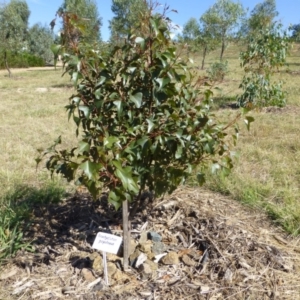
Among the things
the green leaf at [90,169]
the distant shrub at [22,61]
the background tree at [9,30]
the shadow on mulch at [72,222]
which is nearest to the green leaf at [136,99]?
the green leaf at [90,169]

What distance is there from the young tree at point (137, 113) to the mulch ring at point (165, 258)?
0.58m

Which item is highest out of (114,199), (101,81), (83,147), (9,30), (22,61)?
Answer: (9,30)

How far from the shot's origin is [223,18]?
2228cm

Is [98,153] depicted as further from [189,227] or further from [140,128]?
[189,227]

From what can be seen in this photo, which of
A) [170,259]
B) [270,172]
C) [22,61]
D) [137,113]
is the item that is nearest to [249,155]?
[270,172]

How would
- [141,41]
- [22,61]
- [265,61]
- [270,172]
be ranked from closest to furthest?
[141,41] → [270,172] → [265,61] → [22,61]

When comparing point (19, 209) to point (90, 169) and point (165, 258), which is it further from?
point (90, 169)

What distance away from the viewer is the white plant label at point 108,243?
6.07 feet

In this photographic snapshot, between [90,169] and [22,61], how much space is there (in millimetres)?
29408

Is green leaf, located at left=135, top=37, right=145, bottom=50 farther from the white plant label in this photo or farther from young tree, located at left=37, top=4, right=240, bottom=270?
the white plant label

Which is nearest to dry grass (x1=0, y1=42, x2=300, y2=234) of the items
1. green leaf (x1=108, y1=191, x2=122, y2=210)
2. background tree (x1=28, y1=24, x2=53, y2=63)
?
green leaf (x1=108, y1=191, x2=122, y2=210)

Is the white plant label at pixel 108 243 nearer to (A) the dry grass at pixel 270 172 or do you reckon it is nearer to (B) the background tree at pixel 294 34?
(A) the dry grass at pixel 270 172

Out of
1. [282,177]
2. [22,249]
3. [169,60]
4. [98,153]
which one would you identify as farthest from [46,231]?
[282,177]

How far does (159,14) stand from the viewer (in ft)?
5.22
